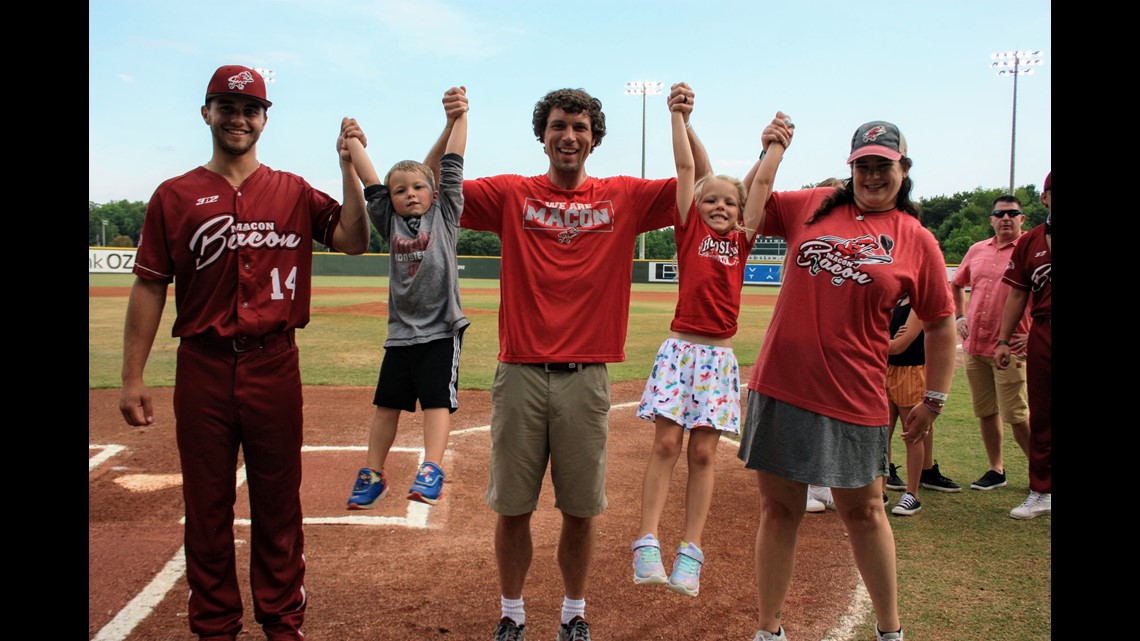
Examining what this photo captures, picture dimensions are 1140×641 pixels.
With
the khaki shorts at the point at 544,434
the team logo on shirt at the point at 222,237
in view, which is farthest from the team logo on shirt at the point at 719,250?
the team logo on shirt at the point at 222,237

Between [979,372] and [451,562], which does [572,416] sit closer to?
[451,562]

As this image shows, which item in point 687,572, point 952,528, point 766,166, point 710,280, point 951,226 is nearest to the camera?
point 766,166

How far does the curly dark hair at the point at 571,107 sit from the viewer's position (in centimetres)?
345

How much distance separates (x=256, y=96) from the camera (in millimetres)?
3365

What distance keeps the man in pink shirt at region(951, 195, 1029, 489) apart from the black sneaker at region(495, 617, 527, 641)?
167 inches

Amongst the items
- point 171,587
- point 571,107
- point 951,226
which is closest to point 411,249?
point 571,107

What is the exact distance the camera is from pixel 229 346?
133 inches

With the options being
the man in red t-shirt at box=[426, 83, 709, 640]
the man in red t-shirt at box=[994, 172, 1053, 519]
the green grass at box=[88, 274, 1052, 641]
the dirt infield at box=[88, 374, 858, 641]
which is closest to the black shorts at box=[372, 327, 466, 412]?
the man in red t-shirt at box=[426, 83, 709, 640]

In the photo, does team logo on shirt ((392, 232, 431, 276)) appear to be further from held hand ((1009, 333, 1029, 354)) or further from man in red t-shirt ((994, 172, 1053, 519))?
→ held hand ((1009, 333, 1029, 354))

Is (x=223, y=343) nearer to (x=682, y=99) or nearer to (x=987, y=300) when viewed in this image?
(x=682, y=99)

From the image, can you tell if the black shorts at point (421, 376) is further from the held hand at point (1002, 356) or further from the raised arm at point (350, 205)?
the held hand at point (1002, 356)

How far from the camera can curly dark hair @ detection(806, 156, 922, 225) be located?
3.32 m

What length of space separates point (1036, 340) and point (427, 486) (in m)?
4.14

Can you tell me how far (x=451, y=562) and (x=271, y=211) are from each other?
2243 mm
